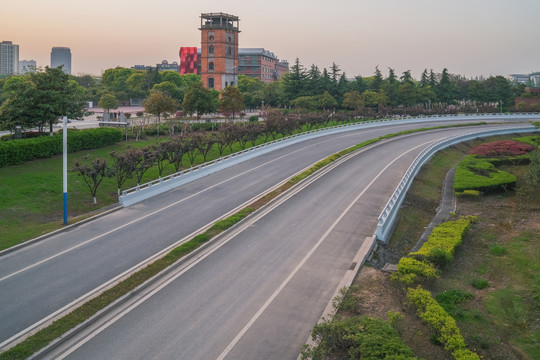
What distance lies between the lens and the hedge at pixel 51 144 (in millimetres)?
31703

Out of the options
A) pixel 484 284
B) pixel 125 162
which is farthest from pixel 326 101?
pixel 484 284

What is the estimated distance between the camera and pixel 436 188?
115ft

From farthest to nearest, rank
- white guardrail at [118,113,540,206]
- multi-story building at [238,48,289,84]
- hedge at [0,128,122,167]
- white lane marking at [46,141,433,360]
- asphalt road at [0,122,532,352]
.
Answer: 1. multi-story building at [238,48,289,84]
2. hedge at [0,128,122,167]
3. white guardrail at [118,113,540,206]
4. asphalt road at [0,122,532,352]
5. white lane marking at [46,141,433,360]

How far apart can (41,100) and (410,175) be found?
30068 mm

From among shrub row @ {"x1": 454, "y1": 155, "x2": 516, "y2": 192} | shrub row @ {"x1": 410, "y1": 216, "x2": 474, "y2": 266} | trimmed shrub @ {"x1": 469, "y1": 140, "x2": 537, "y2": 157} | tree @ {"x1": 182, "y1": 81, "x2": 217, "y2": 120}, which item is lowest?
shrub row @ {"x1": 410, "y1": 216, "x2": 474, "y2": 266}

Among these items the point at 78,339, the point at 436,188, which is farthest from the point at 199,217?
the point at 436,188

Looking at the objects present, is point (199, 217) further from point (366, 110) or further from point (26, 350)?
point (366, 110)

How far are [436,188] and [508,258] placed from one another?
48.3 feet

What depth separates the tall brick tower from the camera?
10769 centimetres

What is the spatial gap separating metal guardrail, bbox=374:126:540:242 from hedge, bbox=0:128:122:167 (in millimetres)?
24732

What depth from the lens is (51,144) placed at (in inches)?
1393

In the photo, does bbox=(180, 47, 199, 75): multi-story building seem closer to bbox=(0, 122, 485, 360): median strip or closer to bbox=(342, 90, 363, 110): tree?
bbox=(342, 90, 363, 110): tree

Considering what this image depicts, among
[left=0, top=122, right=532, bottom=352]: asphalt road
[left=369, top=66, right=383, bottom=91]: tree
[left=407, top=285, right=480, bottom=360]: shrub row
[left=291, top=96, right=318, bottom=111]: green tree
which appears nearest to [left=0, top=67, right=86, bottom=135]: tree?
[left=0, top=122, right=532, bottom=352]: asphalt road

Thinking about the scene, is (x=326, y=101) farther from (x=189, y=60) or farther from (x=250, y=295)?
(x=189, y=60)
